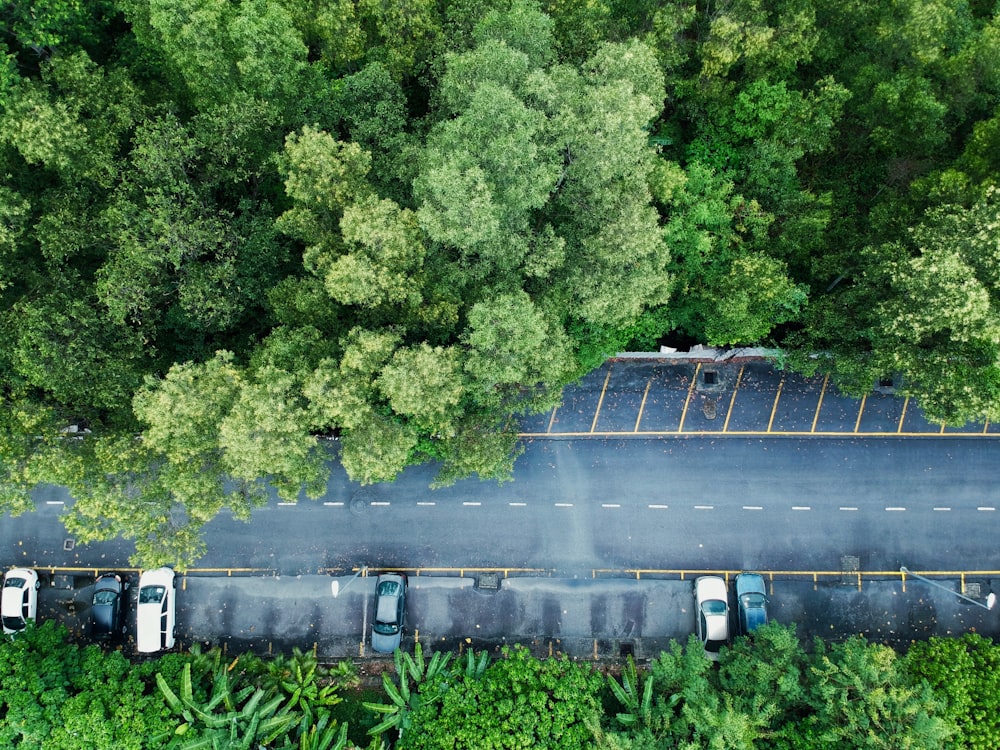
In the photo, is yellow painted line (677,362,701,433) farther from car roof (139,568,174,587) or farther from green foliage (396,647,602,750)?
car roof (139,568,174,587)

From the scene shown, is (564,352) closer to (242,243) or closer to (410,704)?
(242,243)

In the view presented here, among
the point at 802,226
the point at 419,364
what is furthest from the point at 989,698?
the point at 419,364

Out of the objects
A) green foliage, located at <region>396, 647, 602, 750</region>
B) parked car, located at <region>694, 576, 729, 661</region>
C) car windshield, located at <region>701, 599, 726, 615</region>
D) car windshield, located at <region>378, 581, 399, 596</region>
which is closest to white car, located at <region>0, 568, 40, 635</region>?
car windshield, located at <region>378, 581, 399, 596</region>

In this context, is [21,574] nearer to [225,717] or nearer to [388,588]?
[225,717]

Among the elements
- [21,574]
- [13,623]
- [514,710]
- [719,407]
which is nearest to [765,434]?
[719,407]

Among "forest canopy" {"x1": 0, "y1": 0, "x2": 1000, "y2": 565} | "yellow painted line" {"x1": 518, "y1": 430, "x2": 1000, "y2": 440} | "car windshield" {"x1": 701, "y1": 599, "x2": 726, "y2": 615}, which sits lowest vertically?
"car windshield" {"x1": 701, "y1": 599, "x2": 726, "y2": 615}
